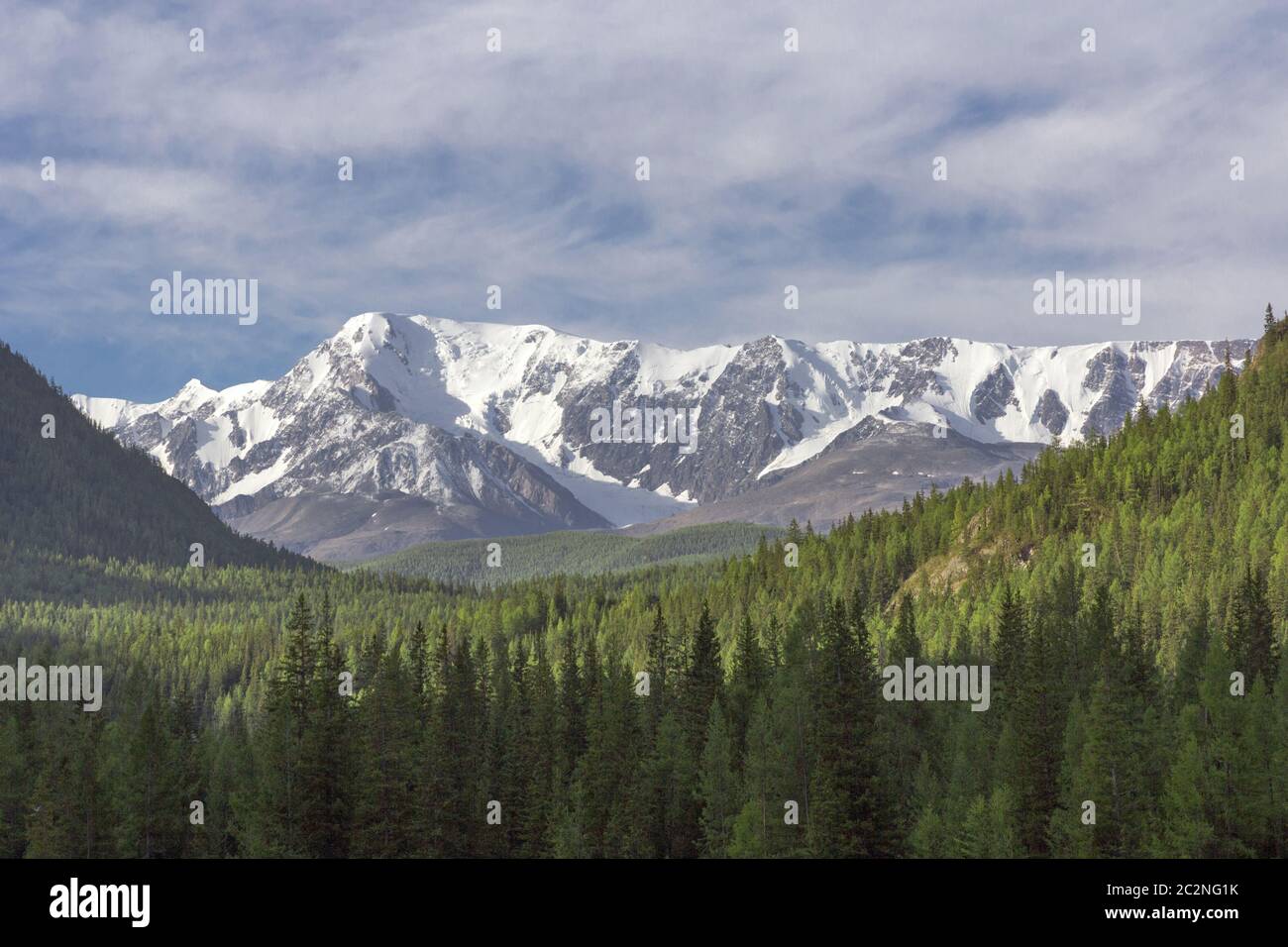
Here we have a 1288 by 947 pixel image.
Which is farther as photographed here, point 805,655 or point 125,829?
point 805,655

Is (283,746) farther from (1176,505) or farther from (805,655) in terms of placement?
(1176,505)

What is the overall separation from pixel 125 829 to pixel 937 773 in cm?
5623

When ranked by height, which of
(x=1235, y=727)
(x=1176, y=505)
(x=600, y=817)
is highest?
(x=1176, y=505)

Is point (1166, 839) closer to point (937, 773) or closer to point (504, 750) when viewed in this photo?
point (937, 773)

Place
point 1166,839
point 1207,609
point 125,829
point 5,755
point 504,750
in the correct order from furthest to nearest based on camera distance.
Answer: point 1207,609
point 504,750
point 5,755
point 125,829
point 1166,839

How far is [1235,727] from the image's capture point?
8575 cm

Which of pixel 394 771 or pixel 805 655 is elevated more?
pixel 805 655

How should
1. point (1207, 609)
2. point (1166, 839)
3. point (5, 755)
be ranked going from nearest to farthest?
point (1166, 839) < point (5, 755) < point (1207, 609)

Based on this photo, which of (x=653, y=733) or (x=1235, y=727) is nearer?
(x=1235, y=727)

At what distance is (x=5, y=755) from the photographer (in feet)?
306

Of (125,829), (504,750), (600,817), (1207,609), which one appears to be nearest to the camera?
(125,829)

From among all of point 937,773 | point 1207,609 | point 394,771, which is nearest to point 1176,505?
point 1207,609
